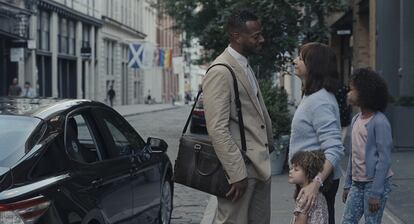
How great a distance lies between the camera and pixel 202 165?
13.8 ft

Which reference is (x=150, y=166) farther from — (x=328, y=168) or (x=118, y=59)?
(x=118, y=59)

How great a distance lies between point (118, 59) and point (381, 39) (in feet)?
151

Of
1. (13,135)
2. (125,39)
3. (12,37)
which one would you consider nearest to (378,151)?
(13,135)

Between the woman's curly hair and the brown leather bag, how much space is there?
3.18 ft

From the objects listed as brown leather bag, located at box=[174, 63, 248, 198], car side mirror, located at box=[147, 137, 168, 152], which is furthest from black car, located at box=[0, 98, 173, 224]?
brown leather bag, located at box=[174, 63, 248, 198]

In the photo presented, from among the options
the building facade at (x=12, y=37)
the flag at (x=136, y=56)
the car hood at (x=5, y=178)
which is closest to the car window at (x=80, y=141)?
the car hood at (x=5, y=178)

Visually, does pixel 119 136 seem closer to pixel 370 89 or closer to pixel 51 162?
pixel 51 162

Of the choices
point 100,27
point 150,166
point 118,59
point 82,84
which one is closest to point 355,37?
point 150,166

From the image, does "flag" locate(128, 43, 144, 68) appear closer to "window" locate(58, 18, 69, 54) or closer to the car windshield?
"window" locate(58, 18, 69, 54)

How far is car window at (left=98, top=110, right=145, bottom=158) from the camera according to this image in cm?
557

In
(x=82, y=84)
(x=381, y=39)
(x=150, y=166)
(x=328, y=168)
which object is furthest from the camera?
(x=82, y=84)

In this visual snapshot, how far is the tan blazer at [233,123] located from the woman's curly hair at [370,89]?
0.76 metres

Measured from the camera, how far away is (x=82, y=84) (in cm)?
4766

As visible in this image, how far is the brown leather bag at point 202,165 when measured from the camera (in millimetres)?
4144
